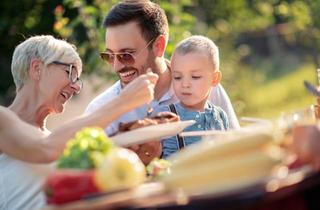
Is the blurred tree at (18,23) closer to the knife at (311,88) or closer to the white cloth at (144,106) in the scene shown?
the white cloth at (144,106)

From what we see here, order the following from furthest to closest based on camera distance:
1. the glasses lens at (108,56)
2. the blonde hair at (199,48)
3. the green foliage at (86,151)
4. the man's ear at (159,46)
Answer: the man's ear at (159,46), the glasses lens at (108,56), the blonde hair at (199,48), the green foliage at (86,151)

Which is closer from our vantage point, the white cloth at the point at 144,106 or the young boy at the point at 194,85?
the young boy at the point at 194,85

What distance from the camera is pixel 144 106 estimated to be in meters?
5.29

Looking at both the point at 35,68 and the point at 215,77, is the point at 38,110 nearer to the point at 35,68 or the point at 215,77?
the point at 35,68

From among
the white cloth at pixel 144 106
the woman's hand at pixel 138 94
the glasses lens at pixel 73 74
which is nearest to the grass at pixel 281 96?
the white cloth at pixel 144 106

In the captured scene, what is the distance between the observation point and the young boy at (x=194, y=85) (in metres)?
5.06

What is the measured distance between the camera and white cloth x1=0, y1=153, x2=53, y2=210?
466 centimetres

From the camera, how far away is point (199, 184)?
3057 mm

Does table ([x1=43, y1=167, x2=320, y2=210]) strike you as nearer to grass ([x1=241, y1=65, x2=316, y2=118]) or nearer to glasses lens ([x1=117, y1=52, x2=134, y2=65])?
glasses lens ([x1=117, y1=52, x2=134, y2=65])

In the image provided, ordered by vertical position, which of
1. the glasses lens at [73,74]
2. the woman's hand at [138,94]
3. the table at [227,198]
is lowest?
the table at [227,198]

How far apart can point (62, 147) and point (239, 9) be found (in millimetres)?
12154

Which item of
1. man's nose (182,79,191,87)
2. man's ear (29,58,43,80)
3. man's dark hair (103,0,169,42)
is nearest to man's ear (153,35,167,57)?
man's dark hair (103,0,169,42)

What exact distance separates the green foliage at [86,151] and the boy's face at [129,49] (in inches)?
73.3

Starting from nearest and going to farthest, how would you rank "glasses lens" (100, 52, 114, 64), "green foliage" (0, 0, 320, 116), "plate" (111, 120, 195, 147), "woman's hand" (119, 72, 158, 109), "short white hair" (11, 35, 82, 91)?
1. "plate" (111, 120, 195, 147)
2. "woman's hand" (119, 72, 158, 109)
3. "short white hair" (11, 35, 82, 91)
4. "glasses lens" (100, 52, 114, 64)
5. "green foliage" (0, 0, 320, 116)
